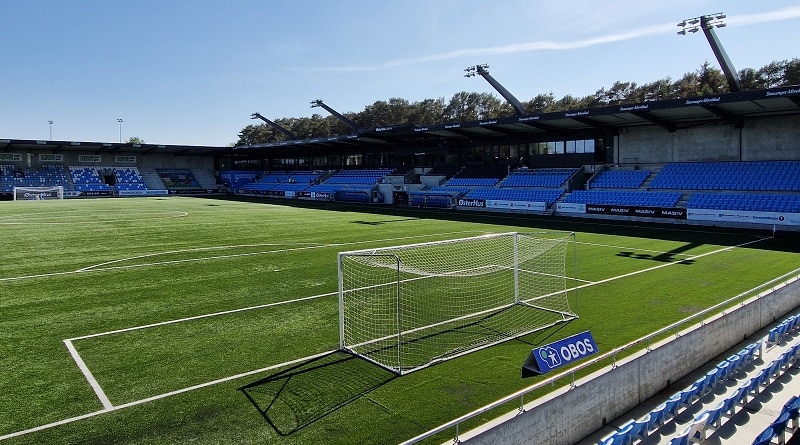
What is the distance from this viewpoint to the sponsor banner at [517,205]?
37.8 m

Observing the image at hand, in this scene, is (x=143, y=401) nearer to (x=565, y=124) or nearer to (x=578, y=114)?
(x=578, y=114)

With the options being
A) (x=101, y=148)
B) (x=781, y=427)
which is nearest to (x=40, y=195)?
(x=101, y=148)

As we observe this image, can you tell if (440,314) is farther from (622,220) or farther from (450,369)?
(622,220)

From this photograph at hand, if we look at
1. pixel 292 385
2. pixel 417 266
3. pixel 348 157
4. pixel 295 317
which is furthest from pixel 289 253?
pixel 348 157

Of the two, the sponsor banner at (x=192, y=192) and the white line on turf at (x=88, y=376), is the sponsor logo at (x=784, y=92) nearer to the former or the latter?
the white line on turf at (x=88, y=376)

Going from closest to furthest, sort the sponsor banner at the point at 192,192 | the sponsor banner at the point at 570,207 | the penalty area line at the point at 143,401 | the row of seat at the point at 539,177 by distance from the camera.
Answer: the penalty area line at the point at 143,401
the sponsor banner at the point at 570,207
the row of seat at the point at 539,177
the sponsor banner at the point at 192,192

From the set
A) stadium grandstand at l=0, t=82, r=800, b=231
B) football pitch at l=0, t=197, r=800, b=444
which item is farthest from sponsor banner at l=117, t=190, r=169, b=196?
football pitch at l=0, t=197, r=800, b=444

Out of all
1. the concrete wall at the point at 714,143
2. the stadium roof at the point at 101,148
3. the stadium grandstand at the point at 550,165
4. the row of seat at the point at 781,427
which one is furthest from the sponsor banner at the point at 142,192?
the row of seat at the point at 781,427

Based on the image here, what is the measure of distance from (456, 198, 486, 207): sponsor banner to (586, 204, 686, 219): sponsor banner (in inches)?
366

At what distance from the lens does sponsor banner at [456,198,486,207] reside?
139ft

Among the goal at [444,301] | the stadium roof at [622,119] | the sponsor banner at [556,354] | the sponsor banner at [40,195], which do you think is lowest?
the goal at [444,301]

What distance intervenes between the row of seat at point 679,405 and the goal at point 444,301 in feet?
11.3

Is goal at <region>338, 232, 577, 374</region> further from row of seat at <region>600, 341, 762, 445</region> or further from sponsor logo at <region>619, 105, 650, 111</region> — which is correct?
sponsor logo at <region>619, 105, 650, 111</region>

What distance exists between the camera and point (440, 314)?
1227 centimetres
